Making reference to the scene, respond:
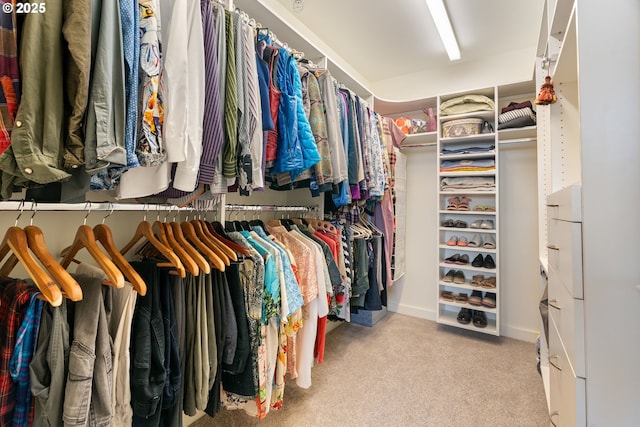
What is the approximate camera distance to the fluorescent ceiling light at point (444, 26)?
201 cm

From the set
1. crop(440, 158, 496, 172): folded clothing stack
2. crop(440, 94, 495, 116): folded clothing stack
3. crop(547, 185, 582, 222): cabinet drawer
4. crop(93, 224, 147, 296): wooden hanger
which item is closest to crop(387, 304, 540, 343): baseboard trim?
crop(440, 158, 496, 172): folded clothing stack

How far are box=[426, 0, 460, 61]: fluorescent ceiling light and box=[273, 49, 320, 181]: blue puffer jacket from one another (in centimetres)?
127

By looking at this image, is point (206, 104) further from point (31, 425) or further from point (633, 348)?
point (633, 348)

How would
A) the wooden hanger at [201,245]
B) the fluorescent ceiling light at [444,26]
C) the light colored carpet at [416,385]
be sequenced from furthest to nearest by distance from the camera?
the fluorescent ceiling light at [444,26]
the light colored carpet at [416,385]
the wooden hanger at [201,245]

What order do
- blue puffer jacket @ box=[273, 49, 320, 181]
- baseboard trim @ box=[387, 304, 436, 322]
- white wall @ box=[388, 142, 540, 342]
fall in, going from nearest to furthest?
blue puffer jacket @ box=[273, 49, 320, 181] < white wall @ box=[388, 142, 540, 342] < baseboard trim @ box=[387, 304, 436, 322]

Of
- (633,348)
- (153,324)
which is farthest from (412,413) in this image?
(153,324)

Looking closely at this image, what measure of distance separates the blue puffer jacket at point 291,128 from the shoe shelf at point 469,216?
1.82 meters

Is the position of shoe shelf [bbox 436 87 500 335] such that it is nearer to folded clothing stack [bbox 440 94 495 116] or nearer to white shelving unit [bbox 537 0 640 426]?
folded clothing stack [bbox 440 94 495 116]

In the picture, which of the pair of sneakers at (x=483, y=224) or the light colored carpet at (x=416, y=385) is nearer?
the light colored carpet at (x=416, y=385)

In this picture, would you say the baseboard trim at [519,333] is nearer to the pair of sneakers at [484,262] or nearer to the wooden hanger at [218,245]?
the pair of sneakers at [484,262]

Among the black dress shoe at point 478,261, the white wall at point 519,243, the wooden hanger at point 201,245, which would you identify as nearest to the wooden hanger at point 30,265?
the wooden hanger at point 201,245

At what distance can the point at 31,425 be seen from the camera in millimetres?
771

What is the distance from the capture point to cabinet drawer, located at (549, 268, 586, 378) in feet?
2.91

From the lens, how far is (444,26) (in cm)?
224
